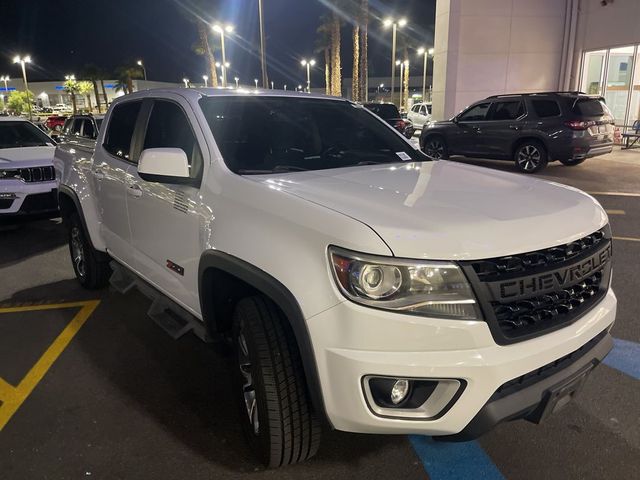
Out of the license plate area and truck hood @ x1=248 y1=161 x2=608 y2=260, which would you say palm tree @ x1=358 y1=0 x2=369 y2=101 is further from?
the license plate area

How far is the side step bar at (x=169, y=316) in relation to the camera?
3.08m

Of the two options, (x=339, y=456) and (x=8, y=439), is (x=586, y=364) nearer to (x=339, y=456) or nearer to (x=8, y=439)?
(x=339, y=456)

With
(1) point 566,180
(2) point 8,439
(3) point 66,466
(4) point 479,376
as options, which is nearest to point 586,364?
(4) point 479,376

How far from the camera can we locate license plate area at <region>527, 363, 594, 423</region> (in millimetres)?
2139

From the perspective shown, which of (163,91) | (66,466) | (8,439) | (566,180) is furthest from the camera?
(566,180)

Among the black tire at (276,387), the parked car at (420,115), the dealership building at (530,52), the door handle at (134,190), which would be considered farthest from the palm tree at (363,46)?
the black tire at (276,387)

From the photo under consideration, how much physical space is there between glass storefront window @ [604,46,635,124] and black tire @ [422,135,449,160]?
903cm

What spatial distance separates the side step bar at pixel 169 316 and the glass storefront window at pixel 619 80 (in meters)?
20.3

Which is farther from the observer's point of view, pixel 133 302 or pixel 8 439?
pixel 133 302

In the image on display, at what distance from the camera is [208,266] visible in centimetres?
267

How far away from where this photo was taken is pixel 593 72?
2034cm

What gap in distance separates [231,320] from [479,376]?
4.83ft

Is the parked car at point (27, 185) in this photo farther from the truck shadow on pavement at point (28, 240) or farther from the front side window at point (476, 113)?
the front side window at point (476, 113)

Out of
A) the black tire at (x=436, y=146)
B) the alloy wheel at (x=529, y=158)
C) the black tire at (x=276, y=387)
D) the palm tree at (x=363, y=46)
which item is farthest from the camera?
the palm tree at (x=363, y=46)
